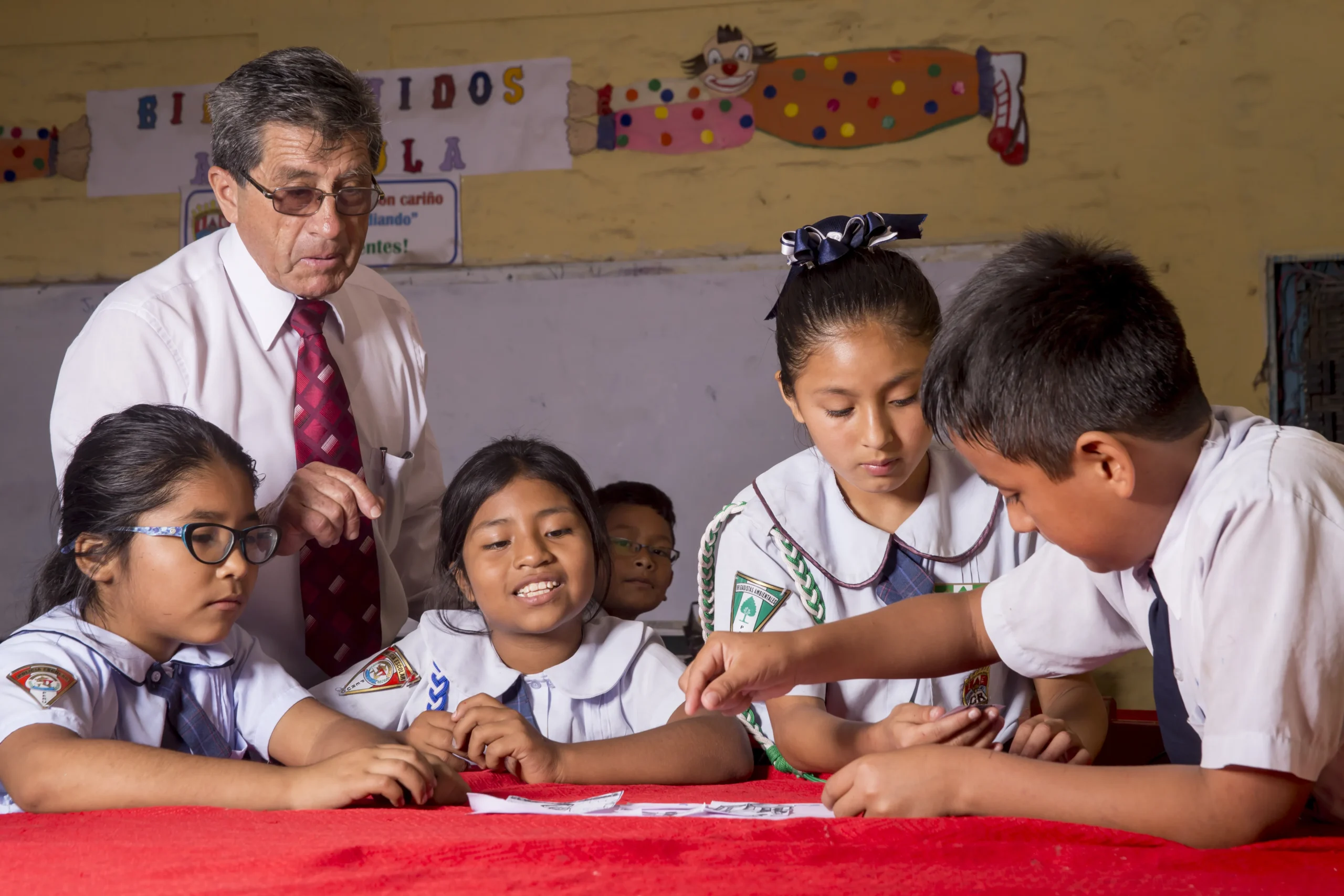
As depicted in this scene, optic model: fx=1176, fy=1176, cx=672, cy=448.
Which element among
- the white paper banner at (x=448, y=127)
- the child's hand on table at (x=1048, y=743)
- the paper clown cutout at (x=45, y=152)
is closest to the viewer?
the child's hand on table at (x=1048, y=743)

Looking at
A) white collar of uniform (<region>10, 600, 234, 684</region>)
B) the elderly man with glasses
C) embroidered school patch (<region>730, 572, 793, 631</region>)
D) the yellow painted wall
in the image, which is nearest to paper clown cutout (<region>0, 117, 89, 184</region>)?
the yellow painted wall

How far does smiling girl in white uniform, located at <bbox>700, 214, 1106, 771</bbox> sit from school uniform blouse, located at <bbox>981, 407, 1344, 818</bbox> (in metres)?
0.55

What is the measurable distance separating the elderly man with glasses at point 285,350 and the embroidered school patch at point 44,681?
0.41 metres

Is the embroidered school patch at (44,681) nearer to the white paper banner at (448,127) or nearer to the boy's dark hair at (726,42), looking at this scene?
the white paper banner at (448,127)

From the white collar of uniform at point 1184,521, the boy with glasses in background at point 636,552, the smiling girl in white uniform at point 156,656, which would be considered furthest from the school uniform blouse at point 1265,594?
the boy with glasses in background at point 636,552

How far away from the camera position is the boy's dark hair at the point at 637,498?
126 inches

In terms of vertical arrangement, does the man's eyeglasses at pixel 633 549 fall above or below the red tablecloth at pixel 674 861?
above

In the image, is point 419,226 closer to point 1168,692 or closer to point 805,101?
point 805,101

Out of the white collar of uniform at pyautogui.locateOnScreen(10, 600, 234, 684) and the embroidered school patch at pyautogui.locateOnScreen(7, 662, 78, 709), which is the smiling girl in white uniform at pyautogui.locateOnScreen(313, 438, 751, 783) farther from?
the embroidered school patch at pyautogui.locateOnScreen(7, 662, 78, 709)

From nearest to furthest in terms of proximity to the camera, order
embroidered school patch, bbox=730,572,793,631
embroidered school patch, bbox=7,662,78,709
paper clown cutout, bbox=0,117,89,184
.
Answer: embroidered school patch, bbox=7,662,78,709, embroidered school patch, bbox=730,572,793,631, paper clown cutout, bbox=0,117,89,184

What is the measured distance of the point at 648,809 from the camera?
4.19 ft

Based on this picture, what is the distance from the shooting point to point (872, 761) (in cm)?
119

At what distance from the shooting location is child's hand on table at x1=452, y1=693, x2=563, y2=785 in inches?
62.8

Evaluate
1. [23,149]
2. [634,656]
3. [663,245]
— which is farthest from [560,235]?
[634,656]
